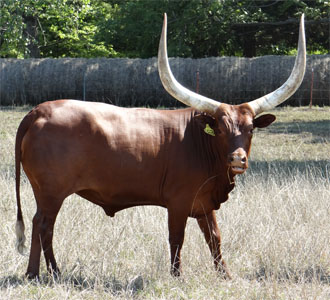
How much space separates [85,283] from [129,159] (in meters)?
1.06

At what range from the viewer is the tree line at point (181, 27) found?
27.1 meters

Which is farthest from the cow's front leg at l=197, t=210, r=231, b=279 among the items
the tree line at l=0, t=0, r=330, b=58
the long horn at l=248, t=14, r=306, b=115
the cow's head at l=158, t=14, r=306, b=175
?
the tree line at l=0, t=0, r=330, b=58

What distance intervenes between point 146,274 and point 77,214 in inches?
65.7

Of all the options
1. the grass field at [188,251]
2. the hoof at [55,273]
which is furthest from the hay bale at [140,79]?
the hoof at [55,273]

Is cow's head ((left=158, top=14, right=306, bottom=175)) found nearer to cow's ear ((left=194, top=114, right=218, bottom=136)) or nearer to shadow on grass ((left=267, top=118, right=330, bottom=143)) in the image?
cow's ear ((left=194, top=114, right=218, bottom=136))

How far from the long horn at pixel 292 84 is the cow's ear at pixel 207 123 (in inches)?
14.2

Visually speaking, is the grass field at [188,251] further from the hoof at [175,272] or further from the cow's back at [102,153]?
the cow's back at [102,153]

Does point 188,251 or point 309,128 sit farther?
point 309,128

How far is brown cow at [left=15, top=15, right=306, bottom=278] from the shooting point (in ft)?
17.7

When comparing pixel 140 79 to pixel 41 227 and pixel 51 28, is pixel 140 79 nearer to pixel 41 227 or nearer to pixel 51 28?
pixel 51 28

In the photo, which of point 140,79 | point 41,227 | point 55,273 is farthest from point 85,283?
point 140,79

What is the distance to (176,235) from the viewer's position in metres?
5.66

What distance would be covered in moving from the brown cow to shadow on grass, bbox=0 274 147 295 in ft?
0.36

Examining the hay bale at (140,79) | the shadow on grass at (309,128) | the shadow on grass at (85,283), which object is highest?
the hay bale at (140,79)
